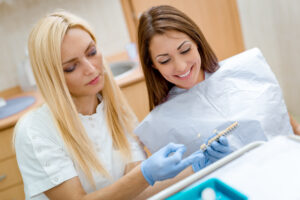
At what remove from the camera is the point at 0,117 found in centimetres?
199

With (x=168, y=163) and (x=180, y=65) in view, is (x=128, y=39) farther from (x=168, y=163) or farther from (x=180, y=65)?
(x=168, y=163)

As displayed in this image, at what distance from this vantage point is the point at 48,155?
1.09 meters

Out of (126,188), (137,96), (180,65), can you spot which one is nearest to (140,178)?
(126,188)

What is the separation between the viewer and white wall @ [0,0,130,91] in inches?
95.5

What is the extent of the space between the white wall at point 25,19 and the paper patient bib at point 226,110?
1.58m

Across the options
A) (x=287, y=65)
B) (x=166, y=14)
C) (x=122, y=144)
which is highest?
(x=166, y=14)

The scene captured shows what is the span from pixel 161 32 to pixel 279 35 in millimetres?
1697

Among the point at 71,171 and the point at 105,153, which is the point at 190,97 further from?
the point at 71,171

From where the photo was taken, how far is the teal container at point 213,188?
70 centimetres

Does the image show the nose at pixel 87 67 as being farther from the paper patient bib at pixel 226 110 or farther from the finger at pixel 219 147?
the finger at pixel 219 147

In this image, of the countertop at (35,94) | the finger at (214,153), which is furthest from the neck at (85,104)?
the countertop at (35,94)

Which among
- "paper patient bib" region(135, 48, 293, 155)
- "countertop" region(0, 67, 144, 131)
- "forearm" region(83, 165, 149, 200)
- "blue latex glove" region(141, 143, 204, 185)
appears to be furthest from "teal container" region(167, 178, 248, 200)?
"countertop" region(0, 67, 144, 131)

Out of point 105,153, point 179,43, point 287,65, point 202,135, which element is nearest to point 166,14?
point 179,43

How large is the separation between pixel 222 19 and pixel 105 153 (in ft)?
6.00
